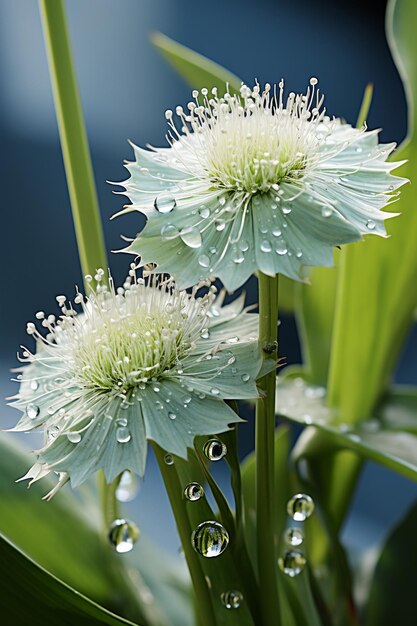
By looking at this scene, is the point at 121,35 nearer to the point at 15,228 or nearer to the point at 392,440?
the point at 15,228

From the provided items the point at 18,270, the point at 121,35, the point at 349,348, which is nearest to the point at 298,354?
the point at 18,270

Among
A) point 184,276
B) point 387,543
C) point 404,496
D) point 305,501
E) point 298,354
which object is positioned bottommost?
point 404,496

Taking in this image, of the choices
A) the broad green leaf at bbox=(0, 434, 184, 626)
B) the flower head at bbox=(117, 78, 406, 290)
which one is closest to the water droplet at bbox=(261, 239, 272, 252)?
the flower head at bbox=(117, 78, 406, 290)

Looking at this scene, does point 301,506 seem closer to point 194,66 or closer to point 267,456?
point 267,456

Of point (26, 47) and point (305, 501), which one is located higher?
point (26, 47)

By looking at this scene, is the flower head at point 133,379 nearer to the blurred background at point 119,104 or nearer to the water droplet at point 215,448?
the water droplet at point 215,448

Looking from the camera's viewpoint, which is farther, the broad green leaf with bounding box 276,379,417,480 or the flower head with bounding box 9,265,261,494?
the broad green leaf with bounding box 276,379,417,480

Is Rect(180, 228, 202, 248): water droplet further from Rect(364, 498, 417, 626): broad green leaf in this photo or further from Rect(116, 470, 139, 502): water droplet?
Rect(364, 498, 417, 626): broad green leaf
